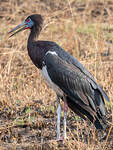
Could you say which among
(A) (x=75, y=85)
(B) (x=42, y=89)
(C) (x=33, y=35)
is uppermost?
(C) (x=33, y=35)

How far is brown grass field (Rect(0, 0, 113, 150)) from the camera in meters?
4.92

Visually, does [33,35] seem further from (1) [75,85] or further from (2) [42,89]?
(2) [42,89]

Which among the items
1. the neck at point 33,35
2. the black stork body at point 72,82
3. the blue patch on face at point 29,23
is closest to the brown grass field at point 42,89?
the black stork body at point 72,82

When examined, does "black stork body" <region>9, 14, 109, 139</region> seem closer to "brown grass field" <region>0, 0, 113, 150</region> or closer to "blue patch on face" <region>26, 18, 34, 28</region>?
"brown grass field" <region>0, 0, 113, 150</region>

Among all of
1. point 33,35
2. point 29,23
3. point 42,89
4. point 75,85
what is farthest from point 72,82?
point 42,89

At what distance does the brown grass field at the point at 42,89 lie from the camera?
4922mm

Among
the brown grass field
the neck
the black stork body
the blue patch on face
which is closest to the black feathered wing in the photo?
the black stork body

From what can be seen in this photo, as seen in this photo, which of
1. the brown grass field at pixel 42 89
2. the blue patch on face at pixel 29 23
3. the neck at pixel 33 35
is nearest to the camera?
the brown grass field at pixel 42 89

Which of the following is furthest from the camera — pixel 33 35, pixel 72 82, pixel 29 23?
pixel 29 23

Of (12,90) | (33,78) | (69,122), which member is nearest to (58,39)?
(33,78)

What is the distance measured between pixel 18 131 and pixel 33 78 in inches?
68.9

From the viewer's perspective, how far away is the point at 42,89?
251 inches

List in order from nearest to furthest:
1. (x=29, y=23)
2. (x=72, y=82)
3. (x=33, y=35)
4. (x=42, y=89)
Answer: (x=72, y=82) < (x=33, y=35) < (x=29, y=23) < (x=42, y=89)

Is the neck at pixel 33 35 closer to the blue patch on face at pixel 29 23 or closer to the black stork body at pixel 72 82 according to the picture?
the blue patch on face at pixel 29 23
